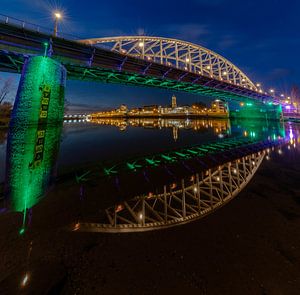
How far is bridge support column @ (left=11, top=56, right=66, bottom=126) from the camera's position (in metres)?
16.3

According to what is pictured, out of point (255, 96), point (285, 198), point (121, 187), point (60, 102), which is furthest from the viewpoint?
point (255, 96)

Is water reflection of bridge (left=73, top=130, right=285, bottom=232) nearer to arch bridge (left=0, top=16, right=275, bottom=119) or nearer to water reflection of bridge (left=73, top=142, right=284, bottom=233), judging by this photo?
water reflection of bridge (left=73, top=142, right=284, bottom=233)

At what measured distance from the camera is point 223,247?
2811 millimetres

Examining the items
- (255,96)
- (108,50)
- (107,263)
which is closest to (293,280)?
(107,263)

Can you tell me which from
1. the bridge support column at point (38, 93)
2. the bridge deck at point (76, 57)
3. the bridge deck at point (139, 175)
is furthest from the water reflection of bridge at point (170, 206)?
the bridge deck at point (76, 57)

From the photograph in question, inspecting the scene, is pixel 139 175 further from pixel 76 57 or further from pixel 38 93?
pixel 76 57

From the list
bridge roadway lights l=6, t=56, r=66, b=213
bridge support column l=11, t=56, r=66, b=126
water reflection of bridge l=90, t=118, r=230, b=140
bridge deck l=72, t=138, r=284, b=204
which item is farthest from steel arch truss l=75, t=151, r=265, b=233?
bridge support column l=11, t=56, r=66, b=126

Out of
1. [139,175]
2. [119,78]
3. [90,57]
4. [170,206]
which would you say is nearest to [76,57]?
[90,57]

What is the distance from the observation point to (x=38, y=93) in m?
16.4

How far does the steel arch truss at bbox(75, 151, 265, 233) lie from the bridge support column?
17678 mm

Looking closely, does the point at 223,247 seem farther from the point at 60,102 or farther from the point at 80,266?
the point at 60,102

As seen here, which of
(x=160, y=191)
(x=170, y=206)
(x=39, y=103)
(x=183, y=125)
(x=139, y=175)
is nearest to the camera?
(x=170, y=206)

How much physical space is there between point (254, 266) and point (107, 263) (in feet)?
7.94

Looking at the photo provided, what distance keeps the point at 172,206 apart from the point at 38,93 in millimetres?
19335
